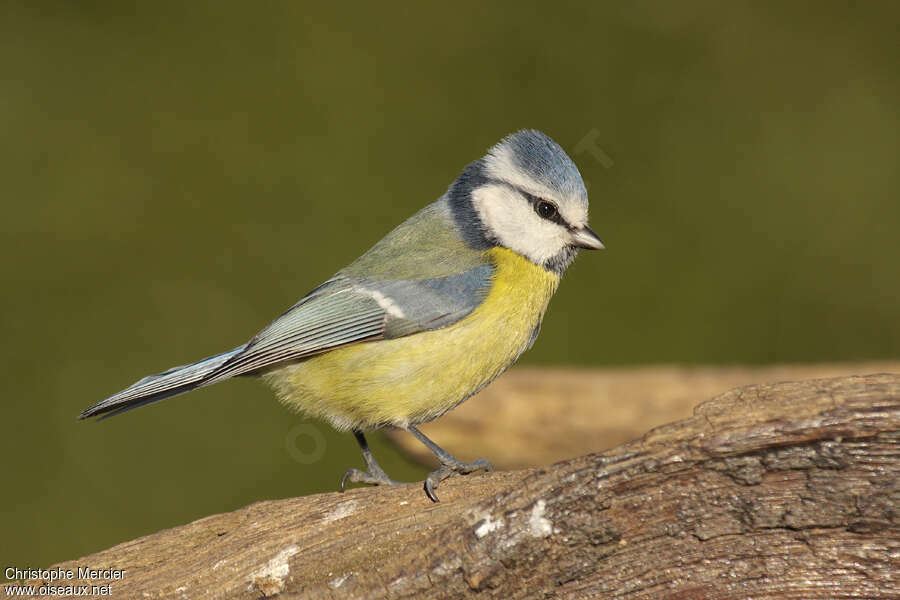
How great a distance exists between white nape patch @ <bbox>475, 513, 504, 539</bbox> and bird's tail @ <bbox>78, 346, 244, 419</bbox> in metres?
0.75

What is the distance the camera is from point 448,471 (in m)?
1.59

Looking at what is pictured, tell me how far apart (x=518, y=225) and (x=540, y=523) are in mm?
835

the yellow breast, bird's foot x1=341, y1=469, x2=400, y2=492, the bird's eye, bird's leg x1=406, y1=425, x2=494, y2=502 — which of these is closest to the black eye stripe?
the bird's eye

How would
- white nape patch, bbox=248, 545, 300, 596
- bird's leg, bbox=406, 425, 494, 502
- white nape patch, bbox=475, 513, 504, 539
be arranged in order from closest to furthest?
white nape patch, bbox=475, 513, 504, 539 < white nape patch, bbox=248, 545, 300, 596 < bird's leg, bbox=406, 425, 494, 502

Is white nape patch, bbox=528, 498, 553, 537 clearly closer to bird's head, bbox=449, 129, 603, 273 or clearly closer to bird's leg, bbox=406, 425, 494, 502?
bird's leg, bbox=406, 425, 494, 502

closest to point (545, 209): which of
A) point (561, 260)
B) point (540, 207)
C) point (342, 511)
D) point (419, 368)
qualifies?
point (540, 207)

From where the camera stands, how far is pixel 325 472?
2939mm

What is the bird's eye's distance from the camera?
184 centimetres

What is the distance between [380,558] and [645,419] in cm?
161

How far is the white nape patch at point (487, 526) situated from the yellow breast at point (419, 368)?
49 centimetres

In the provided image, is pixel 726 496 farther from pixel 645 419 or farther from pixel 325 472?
pixel 325 472

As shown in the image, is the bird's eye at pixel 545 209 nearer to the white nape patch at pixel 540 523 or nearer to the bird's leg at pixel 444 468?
the bird's leg at pixel 444 468

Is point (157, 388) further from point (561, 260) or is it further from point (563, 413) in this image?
point (563, 413)

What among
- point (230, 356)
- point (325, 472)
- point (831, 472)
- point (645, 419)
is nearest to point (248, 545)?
point (230, 356)
